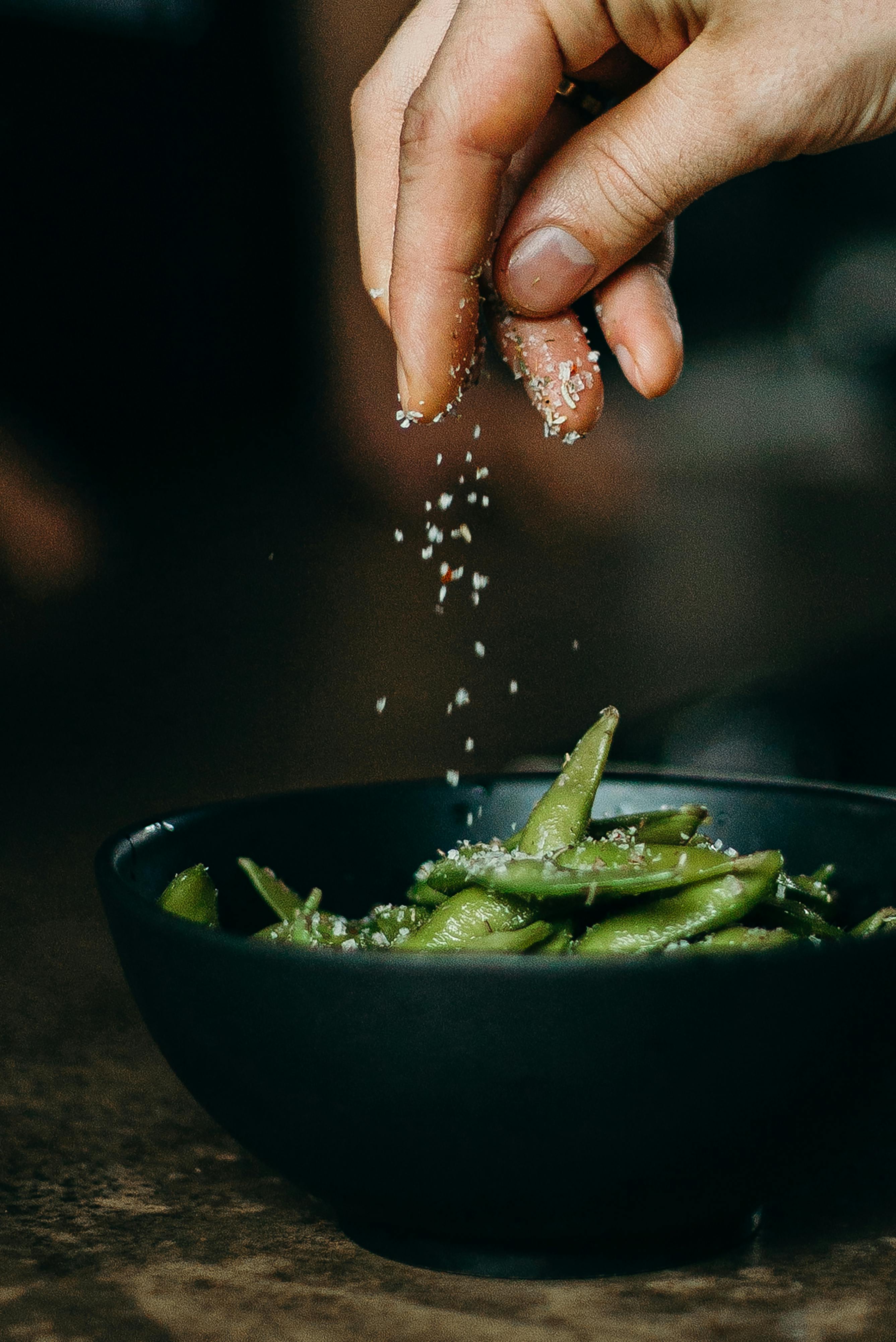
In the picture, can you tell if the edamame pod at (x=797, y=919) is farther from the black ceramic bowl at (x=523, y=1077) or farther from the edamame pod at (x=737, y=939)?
the black ceramic bowl at (x=523, y=1077)

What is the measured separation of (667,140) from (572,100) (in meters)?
0.25

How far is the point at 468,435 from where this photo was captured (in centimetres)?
388

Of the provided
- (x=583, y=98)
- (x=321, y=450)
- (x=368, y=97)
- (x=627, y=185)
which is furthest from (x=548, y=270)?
(x=321, y=450)

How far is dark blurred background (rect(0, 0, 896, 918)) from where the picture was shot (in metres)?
2.86

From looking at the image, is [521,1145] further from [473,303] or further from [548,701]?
[548,701]

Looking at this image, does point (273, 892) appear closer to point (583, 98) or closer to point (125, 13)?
point (583, 98)

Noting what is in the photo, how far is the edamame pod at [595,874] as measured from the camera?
72cm

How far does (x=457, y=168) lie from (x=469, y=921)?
0.50 m

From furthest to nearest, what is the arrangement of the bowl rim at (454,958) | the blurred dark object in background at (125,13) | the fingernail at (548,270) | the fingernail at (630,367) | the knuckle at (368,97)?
the blurred dark object in background at (125,13) → the knuckle at (368,97) → the fingernail at (630,367) → the fingernail at (548,270) → the bowl rim at (454,958)

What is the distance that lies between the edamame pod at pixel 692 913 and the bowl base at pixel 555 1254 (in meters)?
0.15

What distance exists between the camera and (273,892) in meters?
0.90

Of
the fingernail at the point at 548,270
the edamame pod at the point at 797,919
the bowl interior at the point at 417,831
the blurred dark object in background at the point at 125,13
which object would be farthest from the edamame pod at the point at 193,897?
the blurred dark object in background at the point at 125,13

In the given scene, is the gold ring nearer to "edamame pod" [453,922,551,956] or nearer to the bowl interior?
the bowl interior

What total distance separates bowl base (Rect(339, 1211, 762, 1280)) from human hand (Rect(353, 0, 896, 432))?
0.56 metres
